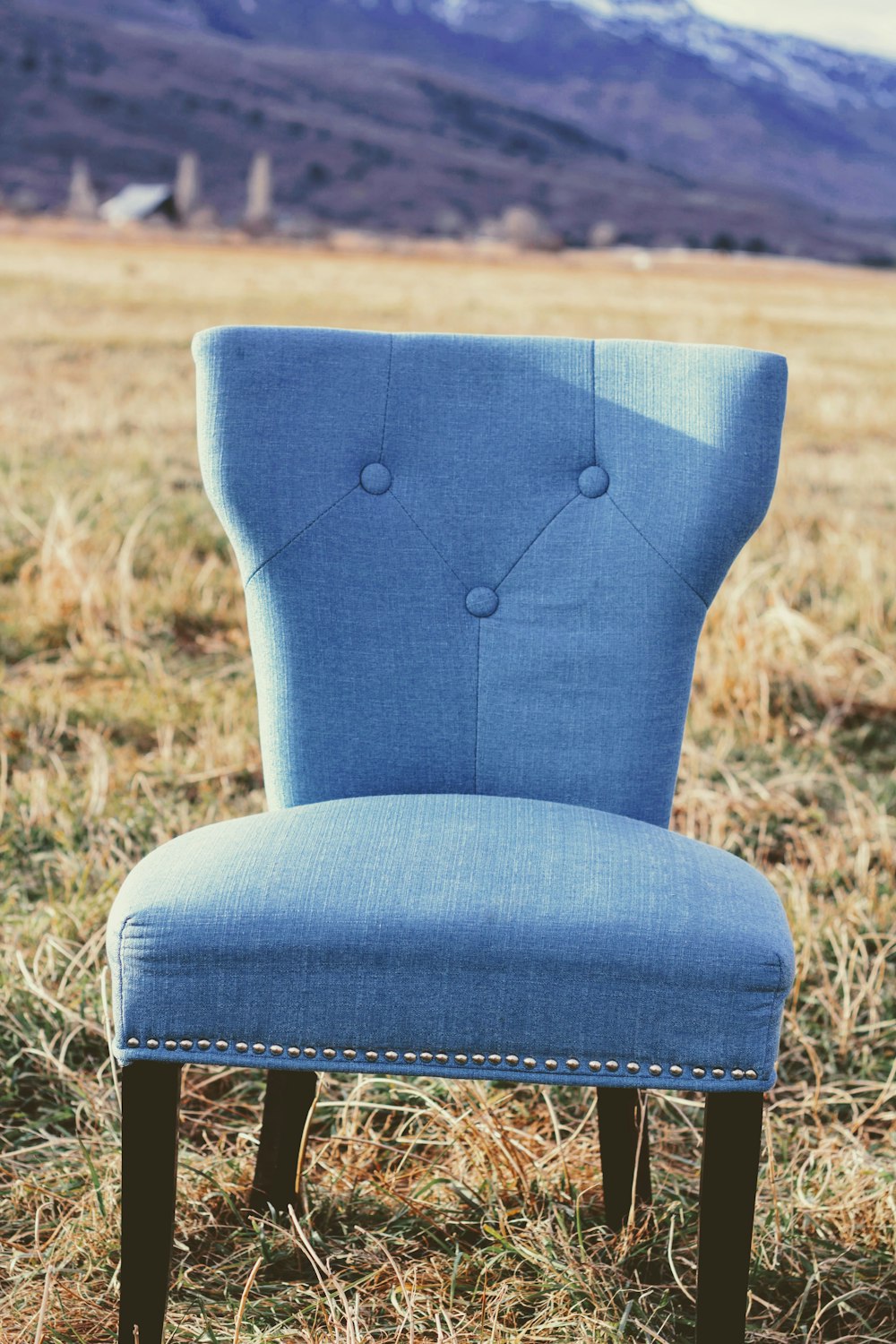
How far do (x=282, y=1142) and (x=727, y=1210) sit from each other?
628 millimetres

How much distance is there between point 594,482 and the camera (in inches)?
70.1

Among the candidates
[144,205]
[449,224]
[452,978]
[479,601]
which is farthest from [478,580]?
[449,224]

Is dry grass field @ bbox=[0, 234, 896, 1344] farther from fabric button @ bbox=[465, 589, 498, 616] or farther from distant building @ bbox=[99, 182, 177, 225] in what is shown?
distant building @ bbox=[99, 182, 177, 225]

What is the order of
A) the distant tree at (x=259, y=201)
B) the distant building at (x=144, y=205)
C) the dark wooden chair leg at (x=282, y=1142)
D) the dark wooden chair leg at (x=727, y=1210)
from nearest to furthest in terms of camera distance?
the dark wooden chair leg at (x=727, y=1210) → the dark wooden chair leg at (x=282, y=1142) → the distant tree at (x=259, y=201) → the distant building at (x=144, y=205)

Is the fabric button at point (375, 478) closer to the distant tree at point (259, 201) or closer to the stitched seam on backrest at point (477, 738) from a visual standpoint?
the stitched seam on backrest at point (477, 738)

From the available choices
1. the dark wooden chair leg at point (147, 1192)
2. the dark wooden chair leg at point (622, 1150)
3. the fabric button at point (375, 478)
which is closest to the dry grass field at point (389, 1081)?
the dark wooden chair leg at point (622, 1150)

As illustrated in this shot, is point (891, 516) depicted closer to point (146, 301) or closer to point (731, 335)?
point (731, 335)

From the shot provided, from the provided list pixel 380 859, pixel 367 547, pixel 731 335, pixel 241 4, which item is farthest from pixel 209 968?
pixel 241 4

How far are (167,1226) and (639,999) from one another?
537 mm

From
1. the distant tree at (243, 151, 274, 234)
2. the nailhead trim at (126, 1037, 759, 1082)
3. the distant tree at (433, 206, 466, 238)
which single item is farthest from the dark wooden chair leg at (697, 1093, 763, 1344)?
the distant tree at (433, 206, 466, 238)

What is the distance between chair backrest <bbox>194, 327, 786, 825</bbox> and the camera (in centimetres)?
171

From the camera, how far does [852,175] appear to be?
16738cm

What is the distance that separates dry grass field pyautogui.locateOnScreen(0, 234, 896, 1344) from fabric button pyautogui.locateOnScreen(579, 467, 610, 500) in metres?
0.86

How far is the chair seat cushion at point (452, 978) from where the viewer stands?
1.31 m
